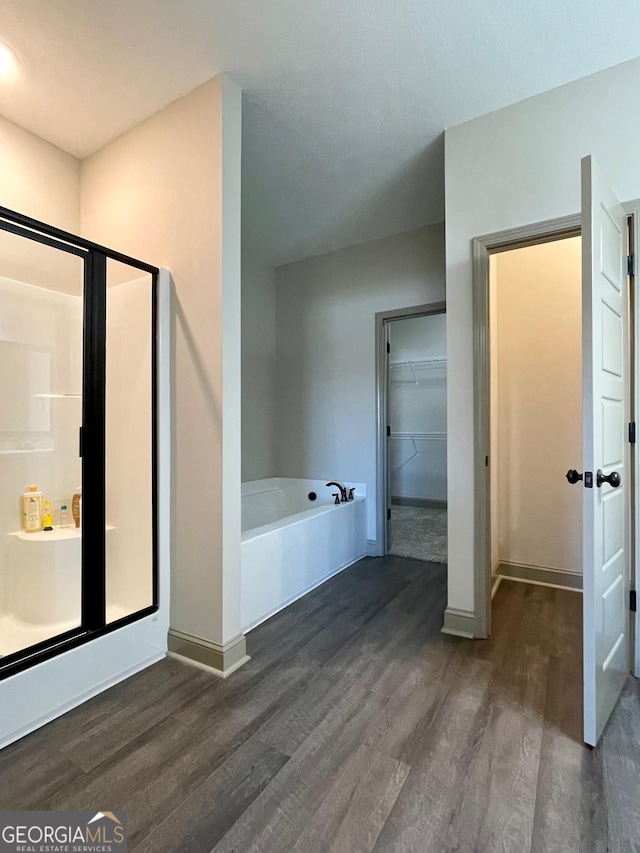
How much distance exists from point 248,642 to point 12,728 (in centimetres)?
99

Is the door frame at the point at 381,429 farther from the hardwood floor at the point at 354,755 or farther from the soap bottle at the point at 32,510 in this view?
the soap bottle at the point at 32,510

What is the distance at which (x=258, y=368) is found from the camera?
4043mm

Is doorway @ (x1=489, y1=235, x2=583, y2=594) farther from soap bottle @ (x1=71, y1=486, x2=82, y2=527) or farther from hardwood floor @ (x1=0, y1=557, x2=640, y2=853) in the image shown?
soap bottle @ (x1=71, y1=486, x2=82, y2=527)

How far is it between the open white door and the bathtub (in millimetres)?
1546

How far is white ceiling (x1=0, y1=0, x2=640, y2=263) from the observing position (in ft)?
5.36

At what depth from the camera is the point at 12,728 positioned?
145 cm

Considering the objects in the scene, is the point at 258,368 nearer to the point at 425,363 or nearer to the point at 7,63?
the point at 7,63

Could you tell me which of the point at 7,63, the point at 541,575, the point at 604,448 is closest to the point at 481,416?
the point at 604,448

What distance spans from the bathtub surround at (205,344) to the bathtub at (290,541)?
298mm

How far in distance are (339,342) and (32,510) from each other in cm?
263

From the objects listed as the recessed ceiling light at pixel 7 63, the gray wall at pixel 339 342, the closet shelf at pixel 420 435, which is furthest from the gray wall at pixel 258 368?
the closet shelf at pixel 420 435

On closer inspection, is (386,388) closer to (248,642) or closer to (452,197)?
(452,197)

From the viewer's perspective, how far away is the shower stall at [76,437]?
1830 millimetres

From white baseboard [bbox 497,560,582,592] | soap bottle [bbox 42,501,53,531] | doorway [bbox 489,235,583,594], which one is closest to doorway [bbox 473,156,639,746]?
doorway [bbox 489,235,583,594]
